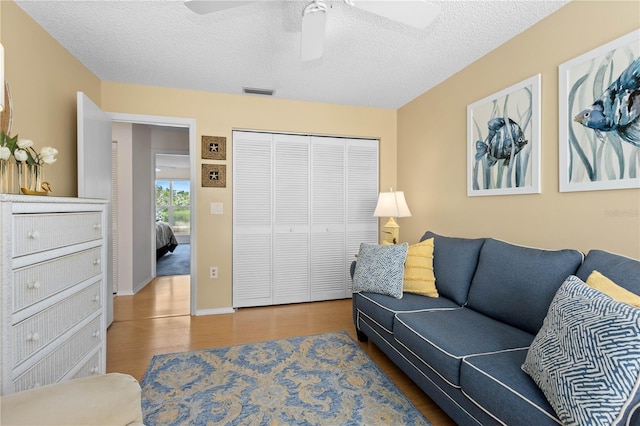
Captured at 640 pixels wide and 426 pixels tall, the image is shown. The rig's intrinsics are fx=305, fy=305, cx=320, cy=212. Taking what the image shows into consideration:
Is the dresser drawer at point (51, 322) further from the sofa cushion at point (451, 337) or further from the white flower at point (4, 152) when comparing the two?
the sofa cushion at point (451, 337)

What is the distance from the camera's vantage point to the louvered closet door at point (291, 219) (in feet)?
12.1

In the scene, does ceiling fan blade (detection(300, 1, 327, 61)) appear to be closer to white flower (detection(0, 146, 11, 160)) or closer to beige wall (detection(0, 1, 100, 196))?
white flower (detection(0, 146, 11, 160))

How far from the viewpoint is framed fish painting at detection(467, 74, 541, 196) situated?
2160 millimetres

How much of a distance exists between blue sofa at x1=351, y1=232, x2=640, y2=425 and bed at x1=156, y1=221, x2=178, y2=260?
5.38 meters

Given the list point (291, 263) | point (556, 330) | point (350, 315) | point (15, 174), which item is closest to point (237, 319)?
point (291, 263)

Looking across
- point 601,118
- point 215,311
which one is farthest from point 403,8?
point 215,311

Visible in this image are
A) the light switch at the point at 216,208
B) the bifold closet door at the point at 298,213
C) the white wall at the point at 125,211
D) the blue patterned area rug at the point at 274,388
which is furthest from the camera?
the white wall at the point at 125,211

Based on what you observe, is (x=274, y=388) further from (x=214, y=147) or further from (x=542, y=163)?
(x=214, y=147)

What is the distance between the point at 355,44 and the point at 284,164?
1.65 meters

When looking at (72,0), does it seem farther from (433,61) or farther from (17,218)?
(433,61)

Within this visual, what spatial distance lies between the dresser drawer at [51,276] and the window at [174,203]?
25.2 feet

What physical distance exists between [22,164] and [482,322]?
295 cm

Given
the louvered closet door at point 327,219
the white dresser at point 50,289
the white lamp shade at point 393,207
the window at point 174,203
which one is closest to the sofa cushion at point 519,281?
the white lamp shade at point 393,207

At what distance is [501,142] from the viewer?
7.95ft
